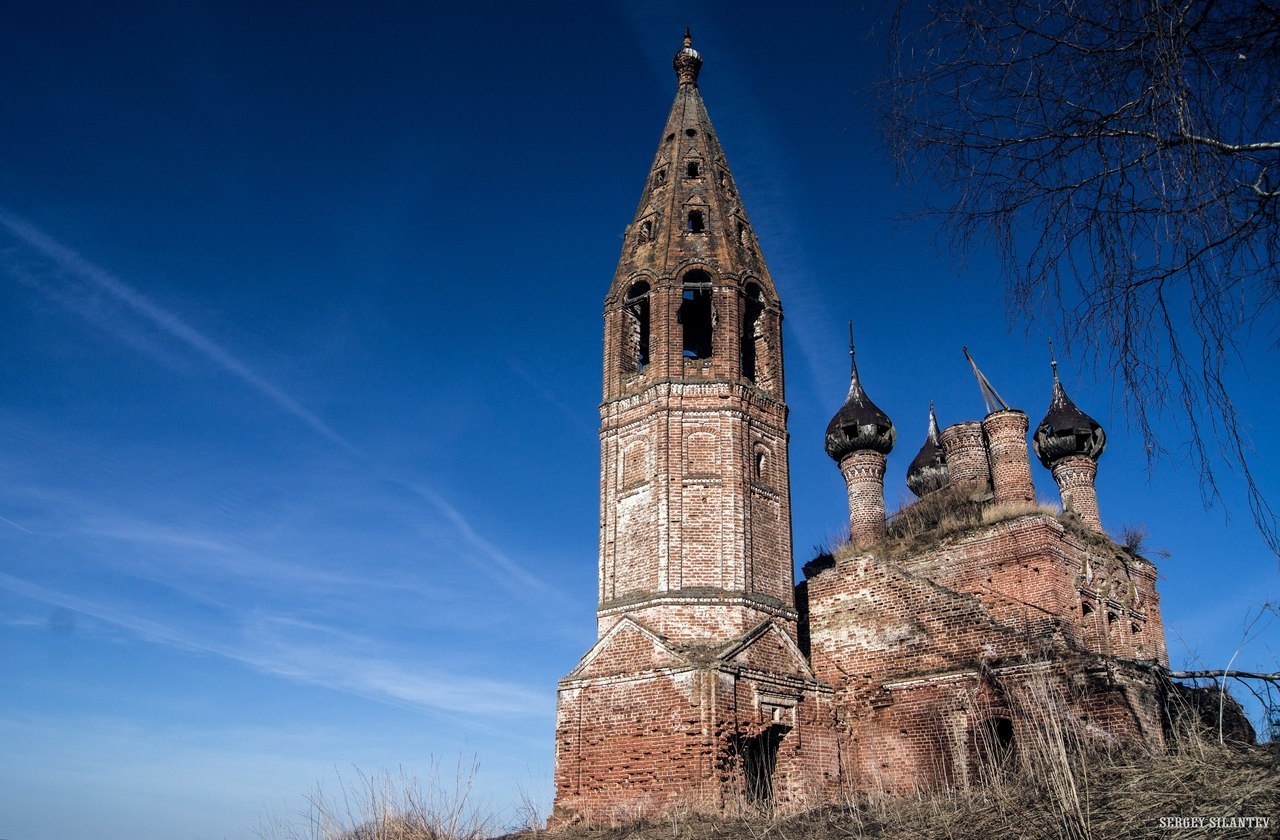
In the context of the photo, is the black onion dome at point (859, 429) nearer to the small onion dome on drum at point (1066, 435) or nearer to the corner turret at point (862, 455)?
the corner turret at point (862, 455)

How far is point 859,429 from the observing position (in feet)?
77.7

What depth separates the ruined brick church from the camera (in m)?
15.3

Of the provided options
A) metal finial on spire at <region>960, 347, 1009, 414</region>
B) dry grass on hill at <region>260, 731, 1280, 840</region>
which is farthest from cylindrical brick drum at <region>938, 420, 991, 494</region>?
dry grass on hill at <region>260, 731, 1280, 840</region>

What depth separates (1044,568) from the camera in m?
17.1

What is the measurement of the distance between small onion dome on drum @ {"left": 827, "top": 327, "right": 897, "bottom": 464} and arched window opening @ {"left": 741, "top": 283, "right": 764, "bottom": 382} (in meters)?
4.55

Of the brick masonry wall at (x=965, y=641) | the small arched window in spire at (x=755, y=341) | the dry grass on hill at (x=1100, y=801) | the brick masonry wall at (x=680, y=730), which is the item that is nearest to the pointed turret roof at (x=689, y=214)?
the small arched window in spire at (x=755, y=341)

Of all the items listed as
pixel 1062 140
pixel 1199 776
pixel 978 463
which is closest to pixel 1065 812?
pixel 1199 776

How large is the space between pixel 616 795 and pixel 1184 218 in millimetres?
13846

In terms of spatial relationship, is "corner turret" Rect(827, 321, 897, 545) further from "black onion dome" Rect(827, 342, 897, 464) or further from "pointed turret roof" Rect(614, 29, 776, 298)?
"pointed turret roof" Rect(614, 29, 776, 298)

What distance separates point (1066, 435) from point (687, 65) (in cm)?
1331

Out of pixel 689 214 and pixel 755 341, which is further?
pixel 689 214

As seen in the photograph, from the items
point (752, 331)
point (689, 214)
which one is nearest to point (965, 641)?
point (752, 331)

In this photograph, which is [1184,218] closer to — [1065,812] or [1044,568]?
[1065,812]

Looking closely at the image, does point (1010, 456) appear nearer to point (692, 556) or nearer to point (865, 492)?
point (865, 492)
